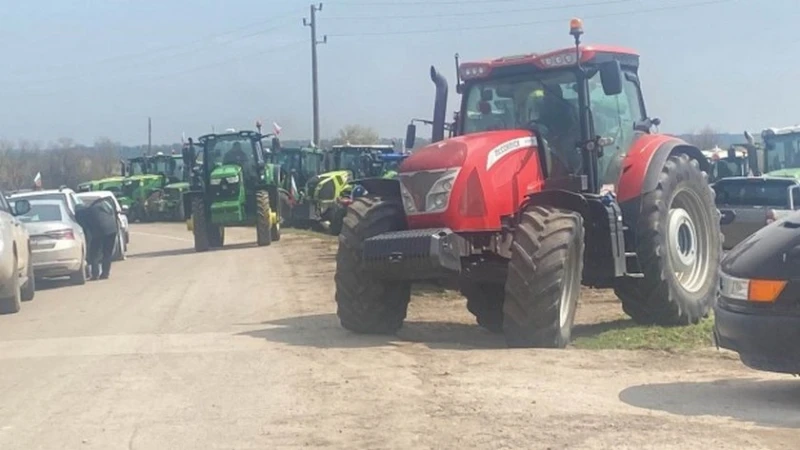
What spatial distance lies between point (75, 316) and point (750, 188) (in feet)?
42.2

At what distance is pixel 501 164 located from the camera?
1223 cm

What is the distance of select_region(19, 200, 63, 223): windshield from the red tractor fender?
12.1m

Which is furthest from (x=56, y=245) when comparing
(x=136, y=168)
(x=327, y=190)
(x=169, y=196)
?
(x=136, y=168)

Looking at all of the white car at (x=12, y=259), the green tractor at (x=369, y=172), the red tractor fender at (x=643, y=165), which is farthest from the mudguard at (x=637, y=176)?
the green tractor at (x=369, y=172)

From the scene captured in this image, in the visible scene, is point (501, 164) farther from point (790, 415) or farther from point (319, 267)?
point (319, 267)

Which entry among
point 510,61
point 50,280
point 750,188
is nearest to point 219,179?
point 50,280

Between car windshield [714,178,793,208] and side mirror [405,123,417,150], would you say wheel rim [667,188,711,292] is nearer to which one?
side mirror [405,123,417,150]

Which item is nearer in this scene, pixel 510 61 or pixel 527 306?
pixel 527 306

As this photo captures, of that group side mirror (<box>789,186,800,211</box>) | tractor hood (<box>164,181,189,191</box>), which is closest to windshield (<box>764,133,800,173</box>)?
side mirror (<box>789,186,800,211</box>)

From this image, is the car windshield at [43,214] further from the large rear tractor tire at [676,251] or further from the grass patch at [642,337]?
the large rear tractor tire at [676,251]

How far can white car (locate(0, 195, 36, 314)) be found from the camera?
16.7 meters

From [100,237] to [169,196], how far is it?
2852cm

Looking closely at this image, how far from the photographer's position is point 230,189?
31328mm

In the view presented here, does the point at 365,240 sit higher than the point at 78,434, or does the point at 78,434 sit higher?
the point at 365,240
